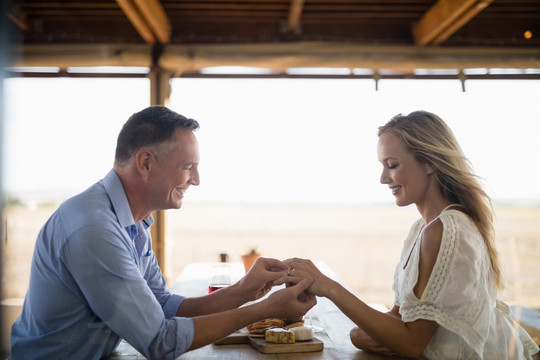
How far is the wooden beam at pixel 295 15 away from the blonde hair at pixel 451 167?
212cm

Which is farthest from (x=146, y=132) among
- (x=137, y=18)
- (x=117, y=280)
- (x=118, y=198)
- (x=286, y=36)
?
(x=286, y=36)

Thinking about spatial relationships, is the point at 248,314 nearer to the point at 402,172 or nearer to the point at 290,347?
the point at 290,347

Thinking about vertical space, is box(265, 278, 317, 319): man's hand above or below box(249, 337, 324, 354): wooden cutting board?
above

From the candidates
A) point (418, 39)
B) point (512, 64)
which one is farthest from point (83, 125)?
point (512, 64)

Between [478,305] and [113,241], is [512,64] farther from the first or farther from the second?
[113,241]

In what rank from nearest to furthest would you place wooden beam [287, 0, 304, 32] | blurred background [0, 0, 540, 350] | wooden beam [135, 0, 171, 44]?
blurred background [0, 0, 540, 350] < wooden beam [135, 0, 171, 44] < wooden beam [287, 0, 304, 32]

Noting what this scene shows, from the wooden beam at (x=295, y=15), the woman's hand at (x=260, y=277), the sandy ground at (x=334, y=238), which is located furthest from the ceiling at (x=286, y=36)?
the woman's hand at (x=260, y=277)

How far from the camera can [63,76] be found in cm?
341

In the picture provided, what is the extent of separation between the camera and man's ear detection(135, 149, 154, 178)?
1.42 m

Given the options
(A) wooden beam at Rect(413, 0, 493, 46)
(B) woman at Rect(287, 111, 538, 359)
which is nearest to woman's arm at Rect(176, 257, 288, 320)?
(B) woman at Rect(287, 111, 538, 359)

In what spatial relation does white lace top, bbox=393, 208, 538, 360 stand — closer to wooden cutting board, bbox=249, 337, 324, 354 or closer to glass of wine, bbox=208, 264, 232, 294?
wooden cutting board, bbox=249, 337, 324, 354

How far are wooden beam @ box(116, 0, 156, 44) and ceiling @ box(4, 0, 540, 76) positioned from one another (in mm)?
20

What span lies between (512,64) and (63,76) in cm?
315

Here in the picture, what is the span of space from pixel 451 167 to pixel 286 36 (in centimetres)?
278
